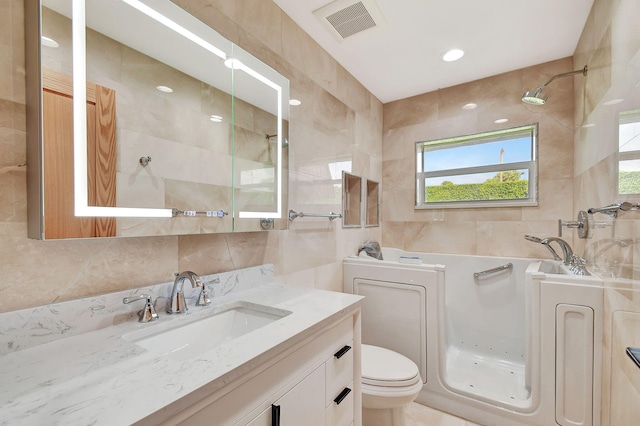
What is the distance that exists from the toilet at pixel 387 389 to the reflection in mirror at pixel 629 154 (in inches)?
48.8

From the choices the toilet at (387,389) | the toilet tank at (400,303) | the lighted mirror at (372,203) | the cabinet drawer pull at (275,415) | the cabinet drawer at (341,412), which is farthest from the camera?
the lighted mirror at (372,203)

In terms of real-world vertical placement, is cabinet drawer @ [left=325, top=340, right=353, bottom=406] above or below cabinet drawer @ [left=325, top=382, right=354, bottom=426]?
above

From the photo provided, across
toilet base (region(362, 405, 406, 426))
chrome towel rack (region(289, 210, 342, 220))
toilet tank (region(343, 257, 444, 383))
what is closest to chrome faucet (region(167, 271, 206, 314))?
chrome towel rack (region(289, 210, 342, 220))

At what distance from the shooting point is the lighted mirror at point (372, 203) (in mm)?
2699

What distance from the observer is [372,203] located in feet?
9.12

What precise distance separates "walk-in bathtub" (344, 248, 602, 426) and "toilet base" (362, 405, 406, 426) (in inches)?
18.7

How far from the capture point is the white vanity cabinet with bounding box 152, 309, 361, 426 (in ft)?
2.12

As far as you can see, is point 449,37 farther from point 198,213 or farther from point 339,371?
point 339,371

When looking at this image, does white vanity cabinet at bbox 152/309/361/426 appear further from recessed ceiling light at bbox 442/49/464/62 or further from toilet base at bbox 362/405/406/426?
recessed ceiling light at bbox 442/49/464/62

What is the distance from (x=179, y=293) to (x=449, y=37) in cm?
221

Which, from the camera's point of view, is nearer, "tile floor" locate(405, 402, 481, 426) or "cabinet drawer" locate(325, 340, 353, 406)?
"cabinet drawer" locate(325, 340, 353, 406)

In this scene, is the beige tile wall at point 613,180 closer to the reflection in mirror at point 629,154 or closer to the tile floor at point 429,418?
the reflection in mirror at point 629,154

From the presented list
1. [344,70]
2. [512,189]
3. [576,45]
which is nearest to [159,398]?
[344,70]

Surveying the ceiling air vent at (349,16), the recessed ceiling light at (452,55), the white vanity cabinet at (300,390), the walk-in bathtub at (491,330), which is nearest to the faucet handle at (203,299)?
Answer: the white vanity cabinet at (300,390)
